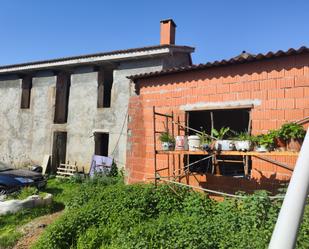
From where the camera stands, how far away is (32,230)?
26.0ft

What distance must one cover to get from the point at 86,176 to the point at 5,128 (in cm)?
767

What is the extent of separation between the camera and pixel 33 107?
17.6m

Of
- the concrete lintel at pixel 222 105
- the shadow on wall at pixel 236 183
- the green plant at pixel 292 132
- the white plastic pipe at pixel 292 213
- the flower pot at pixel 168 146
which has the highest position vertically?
the concrete lintel at pixel 222 105

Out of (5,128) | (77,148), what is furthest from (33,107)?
(77,148)

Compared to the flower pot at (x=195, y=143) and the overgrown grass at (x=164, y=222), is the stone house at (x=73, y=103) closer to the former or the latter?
the overgrown grass at (x=164, y=222)

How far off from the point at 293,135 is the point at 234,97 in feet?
6.84

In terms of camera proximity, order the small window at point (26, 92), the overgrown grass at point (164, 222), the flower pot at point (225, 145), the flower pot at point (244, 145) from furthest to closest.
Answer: the small window at point (26, 92), the flower pot at point (225, 145), the flower pot at point (244, 145), the overgrown grass at point (164, 222)

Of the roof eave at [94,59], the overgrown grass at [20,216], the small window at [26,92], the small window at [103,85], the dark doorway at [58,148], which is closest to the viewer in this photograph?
the overgrown grass at [20,216]

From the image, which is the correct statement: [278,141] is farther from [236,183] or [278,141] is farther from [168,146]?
[168,146]

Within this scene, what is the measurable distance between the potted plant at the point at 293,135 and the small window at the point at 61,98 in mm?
13352

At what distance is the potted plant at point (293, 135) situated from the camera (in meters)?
6.17

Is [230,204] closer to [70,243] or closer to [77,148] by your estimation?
[70,243]

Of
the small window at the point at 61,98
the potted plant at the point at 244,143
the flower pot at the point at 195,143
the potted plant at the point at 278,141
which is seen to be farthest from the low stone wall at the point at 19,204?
the small window at the point at 61,98

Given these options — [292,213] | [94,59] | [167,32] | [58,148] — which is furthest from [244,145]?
[58,148]
